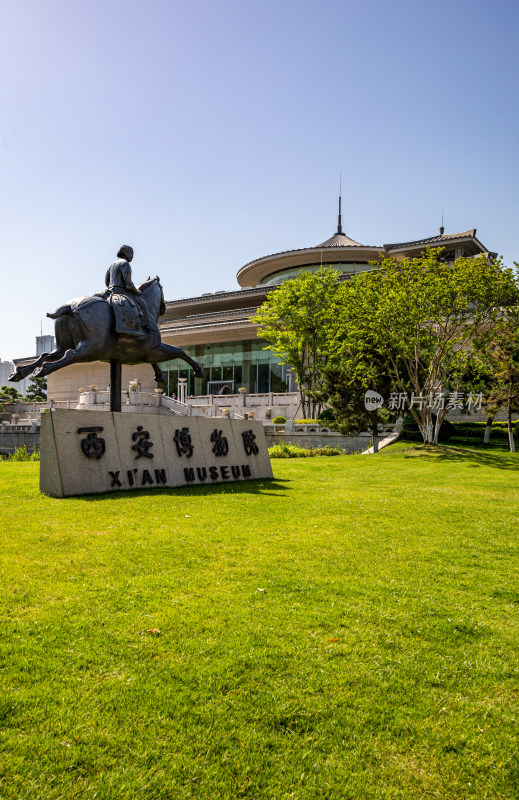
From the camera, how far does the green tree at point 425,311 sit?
21141mm

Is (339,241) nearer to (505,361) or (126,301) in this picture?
(505,361)

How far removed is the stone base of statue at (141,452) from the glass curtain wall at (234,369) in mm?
30326

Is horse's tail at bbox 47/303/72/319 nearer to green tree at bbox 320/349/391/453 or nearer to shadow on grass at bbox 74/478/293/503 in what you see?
shadow on grass at bbox 74/478/293/503

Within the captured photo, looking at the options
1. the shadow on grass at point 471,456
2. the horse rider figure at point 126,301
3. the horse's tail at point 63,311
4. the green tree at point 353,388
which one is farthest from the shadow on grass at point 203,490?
the green tree at point 353,388

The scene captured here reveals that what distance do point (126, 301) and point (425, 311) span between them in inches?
534

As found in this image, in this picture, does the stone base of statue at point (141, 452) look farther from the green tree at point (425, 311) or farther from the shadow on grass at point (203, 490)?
the green tree at point (425, 311)

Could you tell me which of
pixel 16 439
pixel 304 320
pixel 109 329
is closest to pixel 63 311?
pixel 109 329

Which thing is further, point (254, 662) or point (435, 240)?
point (435, 240)

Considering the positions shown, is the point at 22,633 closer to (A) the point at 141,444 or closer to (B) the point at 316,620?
(B) the point at 316,620

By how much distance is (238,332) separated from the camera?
46.4 m

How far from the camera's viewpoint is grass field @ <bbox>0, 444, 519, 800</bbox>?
2.90 m

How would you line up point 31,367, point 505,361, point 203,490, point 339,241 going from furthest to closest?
point 339,241 → point 505,361 → point 203,490 → point 31,367

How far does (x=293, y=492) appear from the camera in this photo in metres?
12.0

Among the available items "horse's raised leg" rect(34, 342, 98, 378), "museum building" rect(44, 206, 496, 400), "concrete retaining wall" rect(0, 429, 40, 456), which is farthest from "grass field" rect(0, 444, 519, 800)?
"museum building" rect(44, 206, 496, 400)
